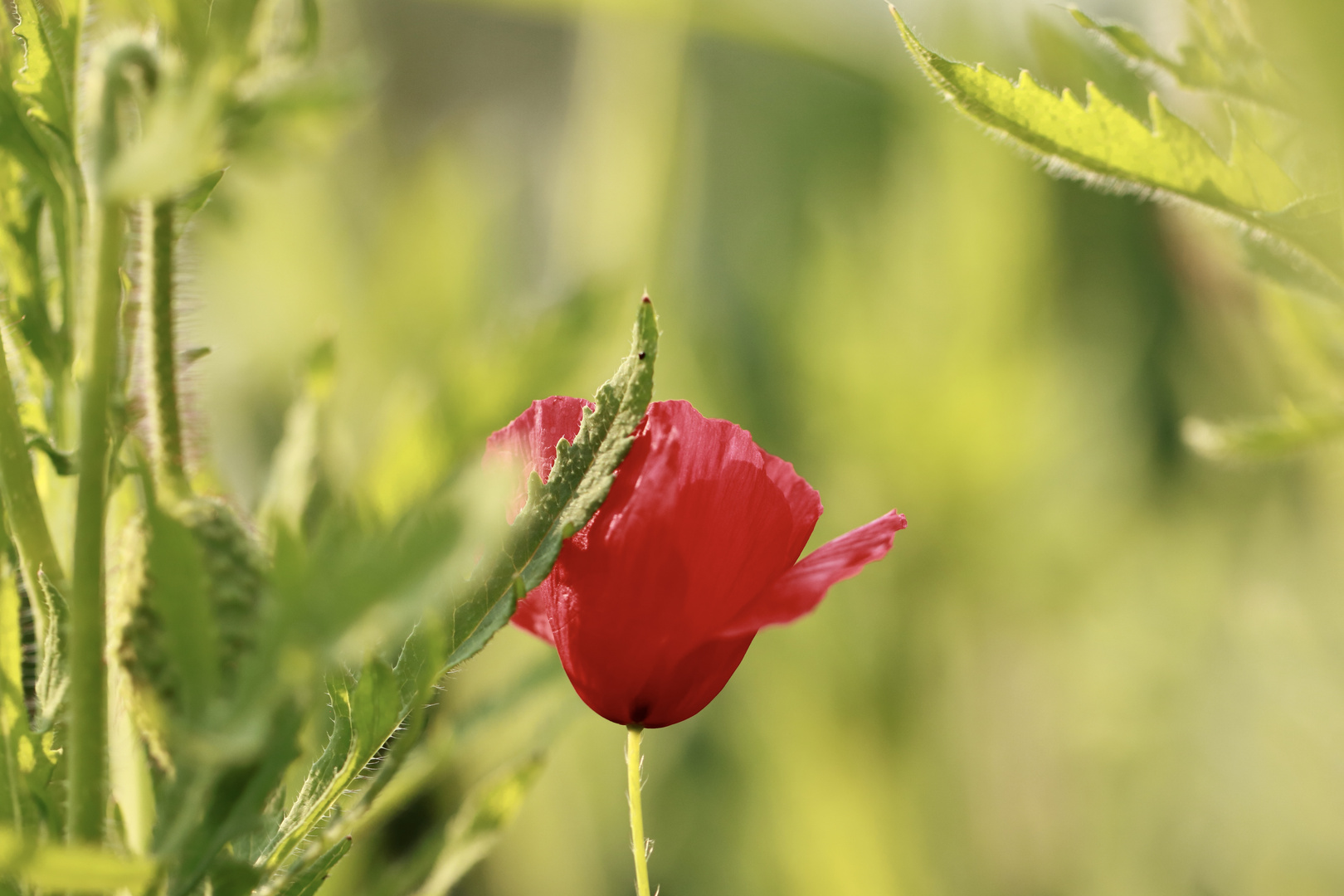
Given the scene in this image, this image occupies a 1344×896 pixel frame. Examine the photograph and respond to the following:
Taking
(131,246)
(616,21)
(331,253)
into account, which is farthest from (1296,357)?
(616,21)

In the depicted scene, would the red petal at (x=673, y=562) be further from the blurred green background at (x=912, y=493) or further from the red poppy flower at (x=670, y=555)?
the blurred green background at (x=912, y=493)

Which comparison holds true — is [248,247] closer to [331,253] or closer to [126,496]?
[331,253]

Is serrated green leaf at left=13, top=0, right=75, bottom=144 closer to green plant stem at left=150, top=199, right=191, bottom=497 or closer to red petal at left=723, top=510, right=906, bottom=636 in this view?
green plant stem at left=150, top=199, right=191, bottom=497

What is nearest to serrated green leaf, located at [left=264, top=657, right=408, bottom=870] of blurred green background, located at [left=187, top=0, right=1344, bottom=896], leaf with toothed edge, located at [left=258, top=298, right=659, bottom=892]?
leaf with toothed edge, located at [left=258, top=298, right=659, bottom=892]

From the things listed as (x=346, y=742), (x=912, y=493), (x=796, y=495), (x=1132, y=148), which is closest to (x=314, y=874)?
(x=346, y=742)

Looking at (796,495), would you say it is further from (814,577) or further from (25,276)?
(25,276)

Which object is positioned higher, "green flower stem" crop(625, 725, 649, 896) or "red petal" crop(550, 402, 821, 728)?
"red petal" crop(550, 402, 821, 728)
